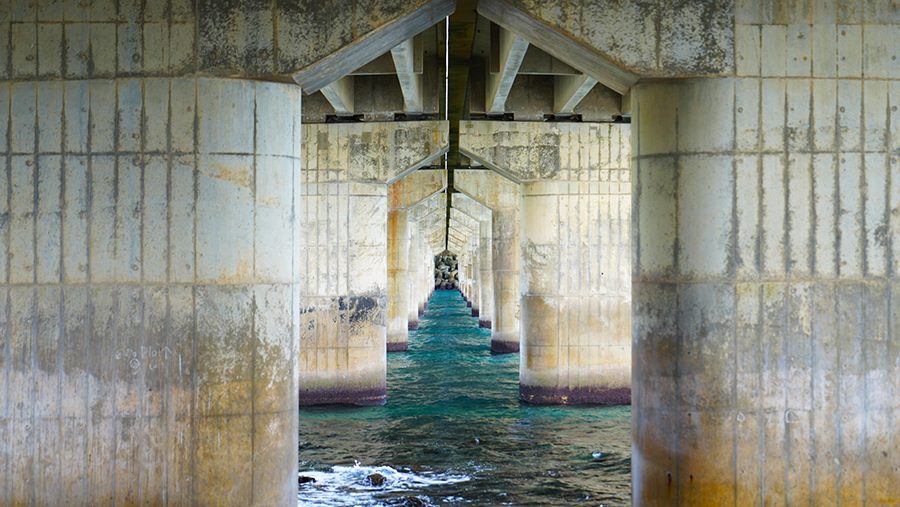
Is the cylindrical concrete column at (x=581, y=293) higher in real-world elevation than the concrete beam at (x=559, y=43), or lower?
lower

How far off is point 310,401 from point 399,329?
1253cm

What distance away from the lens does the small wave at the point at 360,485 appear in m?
12.4

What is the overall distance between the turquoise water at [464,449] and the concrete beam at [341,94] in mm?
6405

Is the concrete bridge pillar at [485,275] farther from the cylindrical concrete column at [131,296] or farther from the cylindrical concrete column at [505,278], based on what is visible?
the cylindrical concrete column at [131,296]

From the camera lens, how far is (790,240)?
8.80m

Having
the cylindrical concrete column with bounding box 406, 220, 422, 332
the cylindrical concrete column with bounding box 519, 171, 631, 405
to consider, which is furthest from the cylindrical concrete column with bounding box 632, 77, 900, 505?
the cylindrical concrete column with bounding box 406, 220, 422, 332

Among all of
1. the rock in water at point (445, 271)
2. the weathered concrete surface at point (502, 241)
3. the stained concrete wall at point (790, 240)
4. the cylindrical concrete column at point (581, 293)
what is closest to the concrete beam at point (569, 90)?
the cylindrical concrete column at point (581, 293)

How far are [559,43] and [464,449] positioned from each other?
8.62 m

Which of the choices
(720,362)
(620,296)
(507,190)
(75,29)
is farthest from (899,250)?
(507,190)

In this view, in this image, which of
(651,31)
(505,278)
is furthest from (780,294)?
(505,278)

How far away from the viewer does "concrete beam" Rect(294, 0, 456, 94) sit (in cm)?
872

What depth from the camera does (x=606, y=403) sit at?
19641mm

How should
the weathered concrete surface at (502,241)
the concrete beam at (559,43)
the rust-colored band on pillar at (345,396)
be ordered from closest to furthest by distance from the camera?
the concrete beam at (559,43)
the rust-colored band on pillar at (345,396)
the weathered concrete surface at (502,241)

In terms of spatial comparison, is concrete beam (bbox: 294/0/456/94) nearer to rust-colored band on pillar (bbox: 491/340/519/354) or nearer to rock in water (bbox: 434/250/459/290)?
rust-colored band on pillar (bbox: 491/340/519/354)
